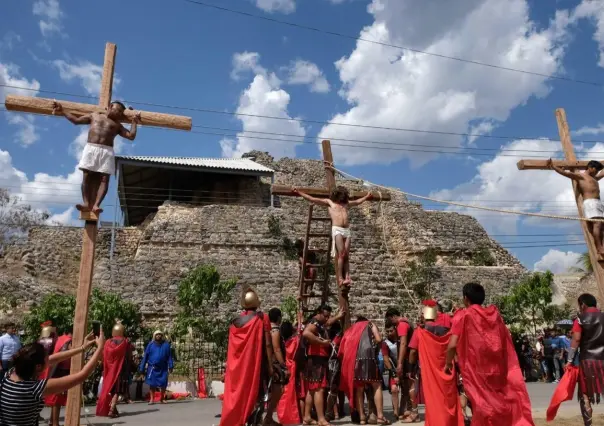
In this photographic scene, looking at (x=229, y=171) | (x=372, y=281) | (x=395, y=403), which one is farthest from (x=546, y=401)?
(x=229, y=171)

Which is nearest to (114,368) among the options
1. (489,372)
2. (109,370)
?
(109,370)

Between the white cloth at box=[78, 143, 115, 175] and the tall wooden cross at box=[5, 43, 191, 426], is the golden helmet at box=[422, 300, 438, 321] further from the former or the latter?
the white cloth at box=[78, 143, 115, 175]

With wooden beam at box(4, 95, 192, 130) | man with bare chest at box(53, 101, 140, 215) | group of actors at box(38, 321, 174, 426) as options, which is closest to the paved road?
group of actors at box(38, 321, 174, 426)

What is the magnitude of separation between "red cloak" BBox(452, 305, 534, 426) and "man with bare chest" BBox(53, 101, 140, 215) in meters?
4.09

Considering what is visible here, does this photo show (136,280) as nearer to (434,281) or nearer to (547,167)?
(434,281)

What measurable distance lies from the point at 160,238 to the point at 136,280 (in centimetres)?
328

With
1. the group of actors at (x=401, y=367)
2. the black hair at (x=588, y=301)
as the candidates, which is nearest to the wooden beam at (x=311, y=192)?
the group of actors at (x=401, y=367)

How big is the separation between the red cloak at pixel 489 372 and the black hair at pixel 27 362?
3591 millimetres

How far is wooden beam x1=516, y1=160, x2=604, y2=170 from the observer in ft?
24.2

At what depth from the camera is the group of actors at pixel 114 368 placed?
6.98 metres

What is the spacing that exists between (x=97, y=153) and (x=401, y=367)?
503 centimetres

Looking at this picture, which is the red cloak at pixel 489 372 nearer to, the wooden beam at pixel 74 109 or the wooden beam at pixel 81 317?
the wooden beam at pixel 81 317

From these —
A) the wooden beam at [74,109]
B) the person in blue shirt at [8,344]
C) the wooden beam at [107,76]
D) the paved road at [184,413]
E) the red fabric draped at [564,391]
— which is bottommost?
the paved road at [184,413]

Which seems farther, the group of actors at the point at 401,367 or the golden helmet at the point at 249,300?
the golden helmet at the point at 249,300
